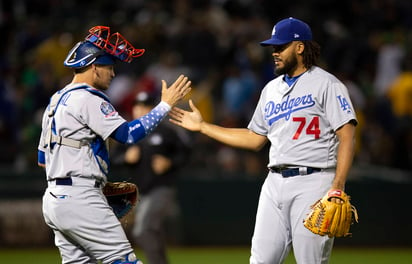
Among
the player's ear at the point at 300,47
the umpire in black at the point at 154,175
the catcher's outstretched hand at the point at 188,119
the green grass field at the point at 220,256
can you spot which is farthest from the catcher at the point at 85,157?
the green grass field at the point at 220,256

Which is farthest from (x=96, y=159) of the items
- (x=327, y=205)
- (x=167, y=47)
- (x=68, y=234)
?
(x=167, y=47)

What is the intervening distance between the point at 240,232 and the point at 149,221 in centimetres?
399

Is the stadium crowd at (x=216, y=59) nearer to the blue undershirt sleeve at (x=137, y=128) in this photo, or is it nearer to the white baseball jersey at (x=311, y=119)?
the white baseball jersey at (x=311, y=119)

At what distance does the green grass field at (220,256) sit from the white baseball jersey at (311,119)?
5.19m

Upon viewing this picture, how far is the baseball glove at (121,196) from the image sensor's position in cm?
610

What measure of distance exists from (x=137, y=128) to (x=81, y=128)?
0.39 meters

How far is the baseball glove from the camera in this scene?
6102 millimetres

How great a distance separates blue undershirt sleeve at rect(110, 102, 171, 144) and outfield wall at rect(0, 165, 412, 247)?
261 inches

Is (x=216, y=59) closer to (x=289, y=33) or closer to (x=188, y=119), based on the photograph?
(x=188, y=119)

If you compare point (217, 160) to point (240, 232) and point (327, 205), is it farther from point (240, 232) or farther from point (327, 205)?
point (327, 205)

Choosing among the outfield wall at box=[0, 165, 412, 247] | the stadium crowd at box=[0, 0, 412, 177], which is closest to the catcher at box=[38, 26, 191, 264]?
the outfield wall at box=[0, 165, 412, 247]

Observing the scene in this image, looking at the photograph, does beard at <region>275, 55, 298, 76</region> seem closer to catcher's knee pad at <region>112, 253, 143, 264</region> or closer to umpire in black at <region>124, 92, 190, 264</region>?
catcher's knee pad at <region>112, 253, 143, 264</region>

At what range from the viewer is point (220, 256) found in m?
11.8

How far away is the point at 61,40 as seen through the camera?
578 inches
